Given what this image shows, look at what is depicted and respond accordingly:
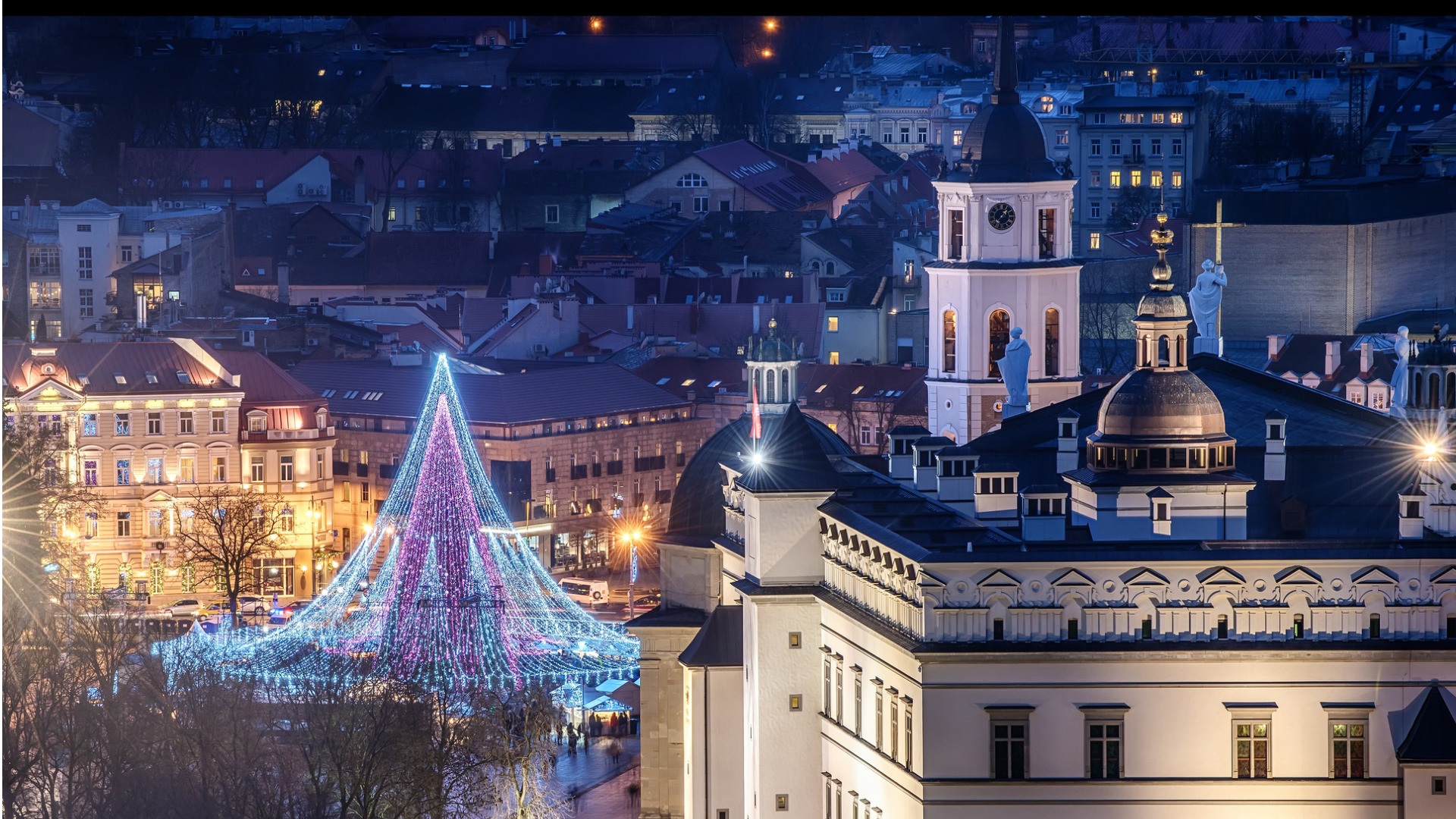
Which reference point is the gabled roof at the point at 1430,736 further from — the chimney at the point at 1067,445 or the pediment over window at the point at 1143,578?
the chimney at the point at 1067,445

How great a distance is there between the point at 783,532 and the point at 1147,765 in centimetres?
682

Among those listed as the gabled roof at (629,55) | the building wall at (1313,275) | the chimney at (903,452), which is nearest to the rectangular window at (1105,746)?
the chimney at (903,452)

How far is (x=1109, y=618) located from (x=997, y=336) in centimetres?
1902

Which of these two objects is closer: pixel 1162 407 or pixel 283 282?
pixel 1162 407

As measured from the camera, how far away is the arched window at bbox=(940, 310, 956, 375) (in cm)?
4869

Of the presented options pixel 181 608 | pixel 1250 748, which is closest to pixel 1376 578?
pixel 1250 748

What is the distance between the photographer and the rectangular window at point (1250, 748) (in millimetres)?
29453

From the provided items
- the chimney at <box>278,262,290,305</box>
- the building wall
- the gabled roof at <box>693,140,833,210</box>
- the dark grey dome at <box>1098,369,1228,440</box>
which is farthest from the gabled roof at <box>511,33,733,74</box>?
the dark grey dome at <box>1098,369,1228,440</box>

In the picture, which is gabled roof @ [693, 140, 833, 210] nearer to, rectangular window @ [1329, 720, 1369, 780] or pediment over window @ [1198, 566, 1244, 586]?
pediment over window @ [1198, 566, 1244, 586]

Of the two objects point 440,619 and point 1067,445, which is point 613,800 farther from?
point 1067,445

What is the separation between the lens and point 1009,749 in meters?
29.9

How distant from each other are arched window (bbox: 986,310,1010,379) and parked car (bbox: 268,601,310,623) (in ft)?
44.1

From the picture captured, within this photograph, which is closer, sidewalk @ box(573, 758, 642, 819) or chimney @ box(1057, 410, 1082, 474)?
chimney @ box(1057, 410, 1082, 474)

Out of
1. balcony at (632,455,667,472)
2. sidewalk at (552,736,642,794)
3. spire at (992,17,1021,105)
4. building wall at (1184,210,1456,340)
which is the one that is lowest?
sidewalk at (552,736,642,794)
